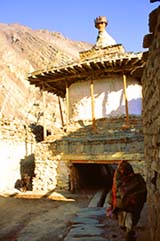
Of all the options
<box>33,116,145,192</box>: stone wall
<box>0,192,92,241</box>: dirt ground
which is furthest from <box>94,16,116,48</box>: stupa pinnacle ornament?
<box>0,192,92,241</box>: dirt ground

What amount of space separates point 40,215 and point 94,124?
5.52 m

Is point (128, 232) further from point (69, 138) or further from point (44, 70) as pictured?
point (44, 70)

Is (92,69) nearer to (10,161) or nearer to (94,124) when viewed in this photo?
(94,124)

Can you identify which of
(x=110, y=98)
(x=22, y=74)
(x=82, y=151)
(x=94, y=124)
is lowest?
(x=82, y=151)

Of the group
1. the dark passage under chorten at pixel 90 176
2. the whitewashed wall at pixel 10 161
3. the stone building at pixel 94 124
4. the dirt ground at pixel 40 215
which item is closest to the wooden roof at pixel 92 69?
the stone building at pixel 94 124

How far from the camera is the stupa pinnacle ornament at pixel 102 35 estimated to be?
54.0ft

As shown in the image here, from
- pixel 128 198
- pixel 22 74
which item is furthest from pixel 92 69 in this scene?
pixel 22 74

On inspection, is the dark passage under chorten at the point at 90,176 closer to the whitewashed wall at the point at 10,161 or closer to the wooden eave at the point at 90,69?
the whitewashed wall at the point at 10,161

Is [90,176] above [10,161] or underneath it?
underneath

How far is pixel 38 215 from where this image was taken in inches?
338

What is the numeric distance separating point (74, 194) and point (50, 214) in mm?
2769

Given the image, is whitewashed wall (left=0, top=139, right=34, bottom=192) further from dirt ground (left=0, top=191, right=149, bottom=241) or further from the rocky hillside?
the rocky hillside

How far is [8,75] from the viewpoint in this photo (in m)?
34.4

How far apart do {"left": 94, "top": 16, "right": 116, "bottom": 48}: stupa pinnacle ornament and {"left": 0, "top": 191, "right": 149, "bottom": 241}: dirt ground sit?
930 cm
